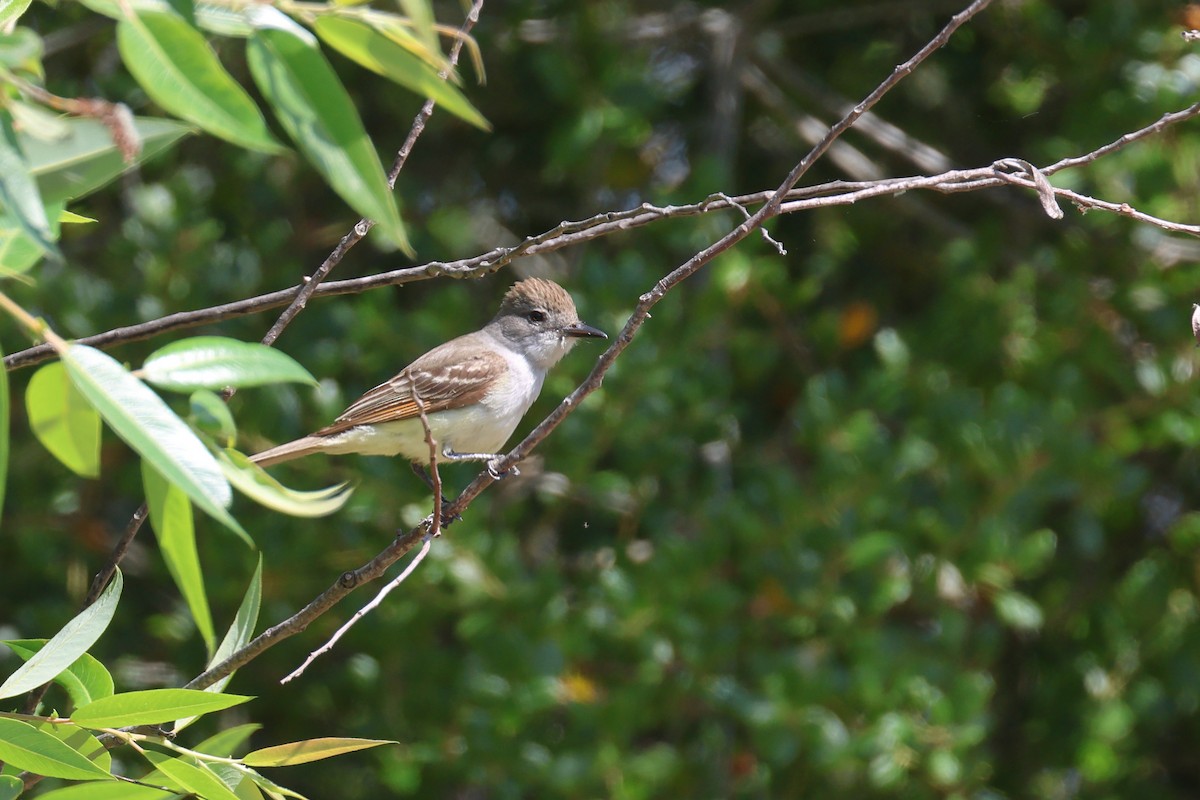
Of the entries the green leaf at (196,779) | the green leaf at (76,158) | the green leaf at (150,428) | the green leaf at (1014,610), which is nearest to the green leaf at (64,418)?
the green leaf at (150,428)

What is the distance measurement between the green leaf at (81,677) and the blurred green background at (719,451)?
2.80 meters

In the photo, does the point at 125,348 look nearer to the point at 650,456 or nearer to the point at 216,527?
the point at 216,527

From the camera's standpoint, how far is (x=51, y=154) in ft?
4.38

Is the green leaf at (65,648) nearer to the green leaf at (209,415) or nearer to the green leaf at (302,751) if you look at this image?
the green leaf at (302,751)

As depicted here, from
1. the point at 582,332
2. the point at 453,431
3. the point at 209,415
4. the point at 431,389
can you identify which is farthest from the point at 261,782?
the point at 582,332

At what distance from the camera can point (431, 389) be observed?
14.0 feet

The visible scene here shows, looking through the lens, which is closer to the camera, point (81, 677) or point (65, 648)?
point (65, 648)

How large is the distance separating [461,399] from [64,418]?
2.86 metres

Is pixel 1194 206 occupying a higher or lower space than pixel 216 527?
higher

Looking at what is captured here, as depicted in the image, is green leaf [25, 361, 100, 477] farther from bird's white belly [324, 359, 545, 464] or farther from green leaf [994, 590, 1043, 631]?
green leaf [994, 590, 1043, 631]

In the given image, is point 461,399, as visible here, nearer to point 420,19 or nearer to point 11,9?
point 11,9

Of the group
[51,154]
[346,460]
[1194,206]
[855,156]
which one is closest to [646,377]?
[346,460]

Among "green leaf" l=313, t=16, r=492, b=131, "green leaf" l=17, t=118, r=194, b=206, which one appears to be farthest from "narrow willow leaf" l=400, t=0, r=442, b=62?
"green leaf" l=17, t=118, r=194, b=206

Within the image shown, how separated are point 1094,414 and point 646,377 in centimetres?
189
